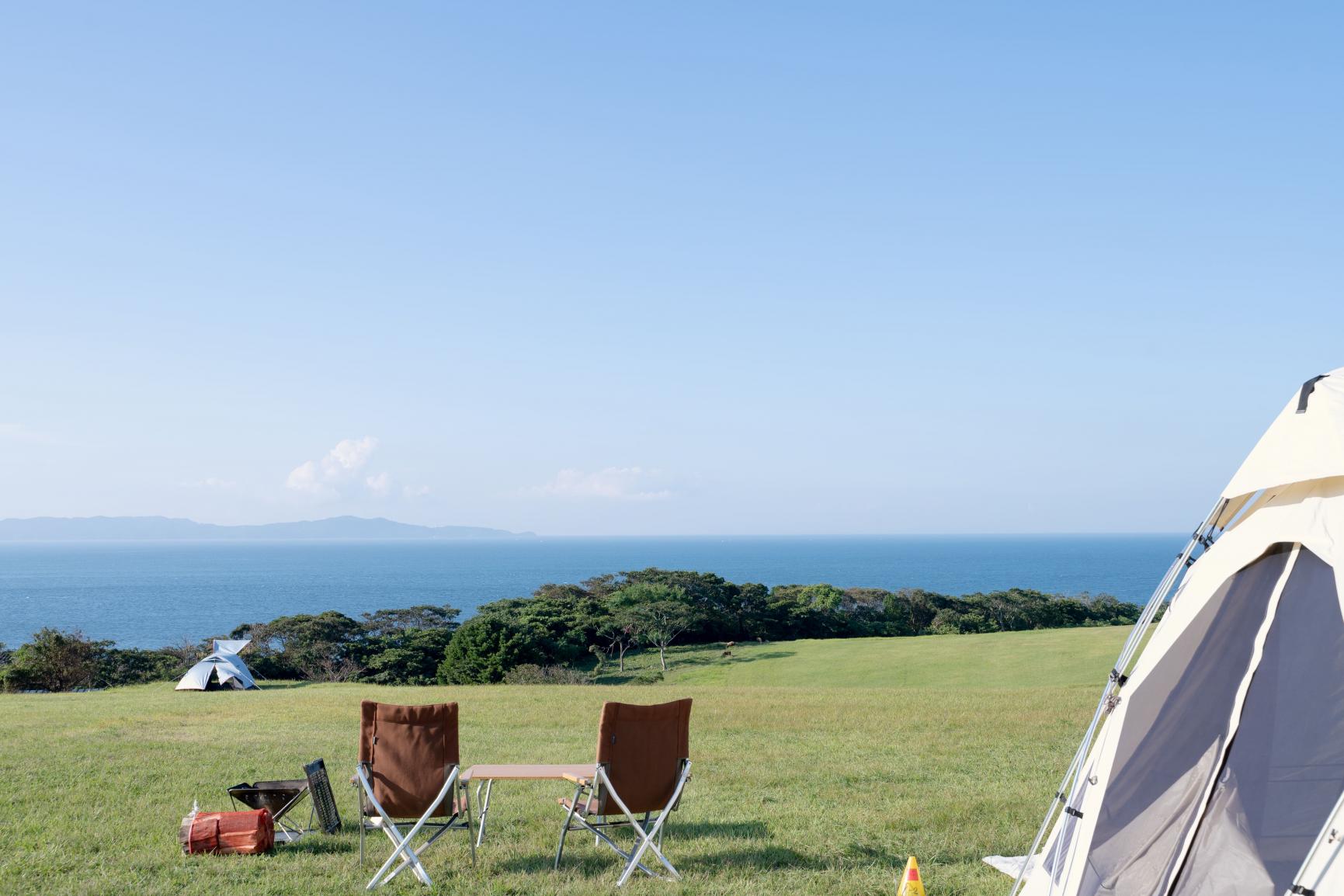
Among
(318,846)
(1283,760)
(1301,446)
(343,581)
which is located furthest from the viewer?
(343,581)

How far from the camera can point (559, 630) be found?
37.0 metres

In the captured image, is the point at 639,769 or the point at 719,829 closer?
the point at 639,769

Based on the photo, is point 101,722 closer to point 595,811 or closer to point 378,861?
point 378,861

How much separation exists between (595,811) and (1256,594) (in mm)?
3574

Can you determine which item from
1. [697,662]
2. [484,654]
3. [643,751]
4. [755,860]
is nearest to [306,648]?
[484,654]

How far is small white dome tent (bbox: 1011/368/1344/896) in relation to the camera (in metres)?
4.35

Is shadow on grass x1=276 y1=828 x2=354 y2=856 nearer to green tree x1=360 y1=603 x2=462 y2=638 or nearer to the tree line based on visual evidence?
the tree line

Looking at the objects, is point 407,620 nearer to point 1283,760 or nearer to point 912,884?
point 912,884

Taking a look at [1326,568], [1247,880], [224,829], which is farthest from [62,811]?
[1326,568]

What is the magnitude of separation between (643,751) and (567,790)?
262 cm

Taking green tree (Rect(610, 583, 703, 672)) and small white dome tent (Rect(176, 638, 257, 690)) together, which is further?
green tree (Rect(610, 583, 703, 672))

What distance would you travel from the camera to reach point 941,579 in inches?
4779

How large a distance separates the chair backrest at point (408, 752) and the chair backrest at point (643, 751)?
0.92 m

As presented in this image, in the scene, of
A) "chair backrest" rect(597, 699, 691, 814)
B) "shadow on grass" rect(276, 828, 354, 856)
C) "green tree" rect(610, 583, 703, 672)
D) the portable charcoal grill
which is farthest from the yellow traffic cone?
"green tree" rect(610, 583, 703, 672)
